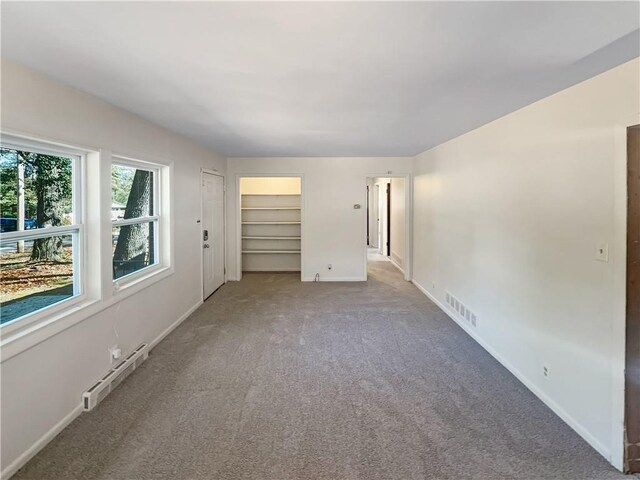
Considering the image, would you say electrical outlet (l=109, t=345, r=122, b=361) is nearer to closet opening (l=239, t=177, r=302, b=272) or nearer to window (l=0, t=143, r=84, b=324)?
window (l=0, t=143, r=84, b=324)

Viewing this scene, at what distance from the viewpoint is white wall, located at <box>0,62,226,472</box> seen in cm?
195

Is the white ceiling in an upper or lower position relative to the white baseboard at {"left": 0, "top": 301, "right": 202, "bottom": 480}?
upper

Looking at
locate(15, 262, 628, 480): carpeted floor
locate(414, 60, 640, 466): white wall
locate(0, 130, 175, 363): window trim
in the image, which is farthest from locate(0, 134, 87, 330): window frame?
locate(414, 60, 640, 466): white wall

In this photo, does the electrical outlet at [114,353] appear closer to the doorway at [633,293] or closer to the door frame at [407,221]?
the doorway at [633,293]

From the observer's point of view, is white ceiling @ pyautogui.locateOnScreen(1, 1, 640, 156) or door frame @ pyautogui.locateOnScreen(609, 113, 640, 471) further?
door frame @ pyautogui.locateOnScreen(609, 113, 640, 471)

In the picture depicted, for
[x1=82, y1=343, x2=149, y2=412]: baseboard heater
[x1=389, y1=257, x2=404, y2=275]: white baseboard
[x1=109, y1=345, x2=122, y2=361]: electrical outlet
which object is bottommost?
[x1=82, y1=343, x2=149, y2=412]: baseboard heater

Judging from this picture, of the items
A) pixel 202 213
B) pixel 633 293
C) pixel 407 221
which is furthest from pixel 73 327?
pixel 407 221

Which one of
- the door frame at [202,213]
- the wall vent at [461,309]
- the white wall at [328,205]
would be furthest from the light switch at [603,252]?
the white wall at [328,205]

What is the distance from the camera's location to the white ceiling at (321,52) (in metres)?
1.47

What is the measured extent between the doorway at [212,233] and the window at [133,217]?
1.24m

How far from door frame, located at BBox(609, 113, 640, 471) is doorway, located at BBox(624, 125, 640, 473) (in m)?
0.02

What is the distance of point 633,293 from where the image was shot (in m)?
1.96

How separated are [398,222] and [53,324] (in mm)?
6641

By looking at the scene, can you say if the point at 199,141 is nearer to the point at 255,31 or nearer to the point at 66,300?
the point at 66,300
